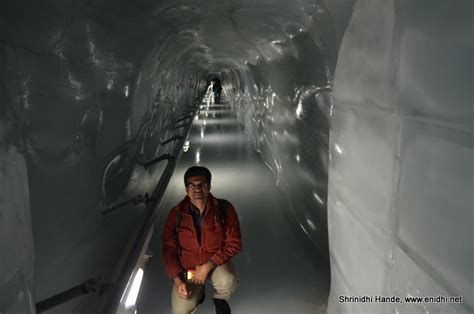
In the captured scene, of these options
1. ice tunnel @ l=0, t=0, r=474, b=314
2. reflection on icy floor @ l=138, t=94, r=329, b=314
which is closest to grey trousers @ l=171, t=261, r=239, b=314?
ice tunnel @ l=0, t=0, r=474, b=314

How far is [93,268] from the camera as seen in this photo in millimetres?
3260

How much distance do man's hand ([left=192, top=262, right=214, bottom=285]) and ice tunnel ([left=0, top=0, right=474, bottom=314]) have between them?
0.55m

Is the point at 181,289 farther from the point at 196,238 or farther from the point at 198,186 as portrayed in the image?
the point at 198,186

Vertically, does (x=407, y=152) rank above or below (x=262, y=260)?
above

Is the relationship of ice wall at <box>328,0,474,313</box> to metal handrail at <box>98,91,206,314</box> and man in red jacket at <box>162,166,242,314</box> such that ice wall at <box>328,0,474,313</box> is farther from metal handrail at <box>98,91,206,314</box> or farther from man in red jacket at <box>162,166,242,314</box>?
metal handrail at <box>98,91,206,314</box>

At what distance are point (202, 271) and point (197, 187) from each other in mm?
598

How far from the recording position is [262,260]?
4543mm

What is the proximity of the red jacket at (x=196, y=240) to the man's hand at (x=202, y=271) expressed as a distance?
0.13 feet

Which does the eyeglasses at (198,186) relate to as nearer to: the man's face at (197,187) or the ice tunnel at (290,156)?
the man's face at (197,187)

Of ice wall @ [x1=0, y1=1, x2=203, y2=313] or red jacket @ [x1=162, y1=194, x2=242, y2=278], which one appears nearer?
ice wall @ [x1=0, y1=1, x2=203, y2=313]

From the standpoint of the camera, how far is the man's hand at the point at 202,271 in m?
3.04

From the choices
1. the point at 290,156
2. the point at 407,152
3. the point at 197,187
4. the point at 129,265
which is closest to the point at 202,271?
the point at 197,187

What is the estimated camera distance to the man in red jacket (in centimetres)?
299

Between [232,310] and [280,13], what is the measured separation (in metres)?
2.59
